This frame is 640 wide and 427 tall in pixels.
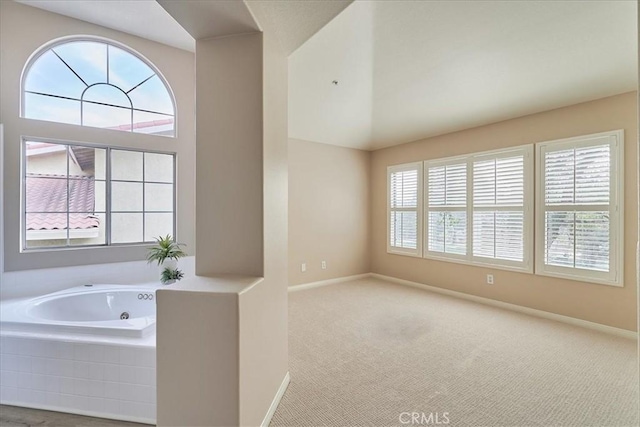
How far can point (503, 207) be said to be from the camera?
3523 mm

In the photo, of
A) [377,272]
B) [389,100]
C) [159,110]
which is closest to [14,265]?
[159,110]

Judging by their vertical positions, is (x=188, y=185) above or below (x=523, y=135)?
below

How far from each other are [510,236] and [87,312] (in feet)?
15.8

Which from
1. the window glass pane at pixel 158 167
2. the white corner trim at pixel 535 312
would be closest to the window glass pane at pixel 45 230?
the window glass pane at pixel 158 167

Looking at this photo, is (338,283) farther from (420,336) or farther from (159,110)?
(159,110)

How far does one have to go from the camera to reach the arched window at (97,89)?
2883 millimetres

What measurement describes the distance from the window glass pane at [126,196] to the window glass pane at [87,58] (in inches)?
47.5

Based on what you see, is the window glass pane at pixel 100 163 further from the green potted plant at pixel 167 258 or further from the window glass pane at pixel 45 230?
the green potted plant at pixel 167 258

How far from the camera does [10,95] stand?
8.72ft

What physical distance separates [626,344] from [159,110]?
563 centimetres

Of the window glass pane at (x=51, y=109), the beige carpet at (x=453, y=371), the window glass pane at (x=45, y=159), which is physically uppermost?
the window glass pane at (x=51, y=109)

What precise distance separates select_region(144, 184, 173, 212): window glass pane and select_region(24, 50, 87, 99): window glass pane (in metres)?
1.23

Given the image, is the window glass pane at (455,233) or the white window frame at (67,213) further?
the window glass pane at (455,233)

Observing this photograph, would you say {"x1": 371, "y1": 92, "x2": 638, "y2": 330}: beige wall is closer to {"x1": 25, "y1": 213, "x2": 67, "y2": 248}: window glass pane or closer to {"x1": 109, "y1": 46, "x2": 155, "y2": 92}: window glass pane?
{"x1": 109, "y1": 46, "x2": 155, "y2": 92}: window glass pane
